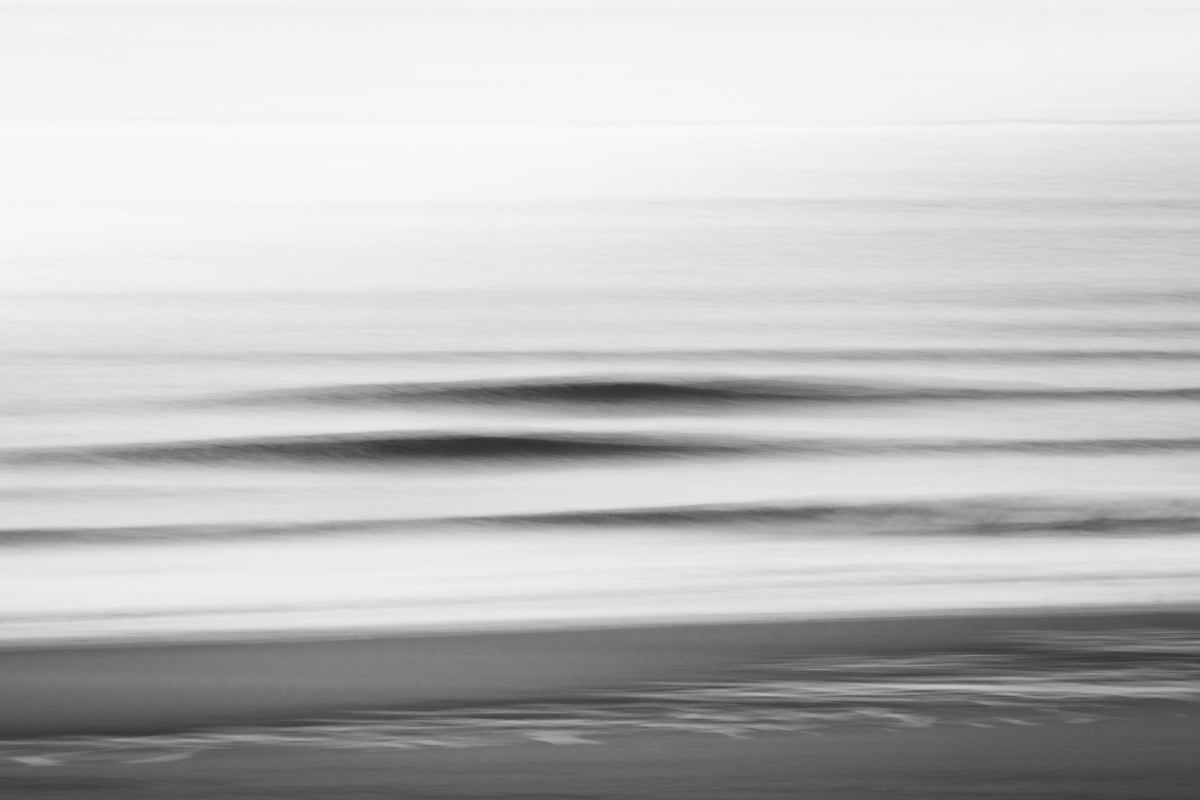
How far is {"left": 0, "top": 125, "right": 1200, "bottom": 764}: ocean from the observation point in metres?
1.95

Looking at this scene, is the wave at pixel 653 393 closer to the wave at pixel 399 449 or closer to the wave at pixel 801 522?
the wave at pixel 399 449

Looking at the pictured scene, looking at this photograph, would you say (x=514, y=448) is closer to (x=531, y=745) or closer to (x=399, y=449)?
(x=399, y=449)

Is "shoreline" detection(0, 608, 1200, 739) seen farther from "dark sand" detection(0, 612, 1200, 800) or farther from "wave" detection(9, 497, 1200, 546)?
"wave" detection(9, 497, 1200, 546)

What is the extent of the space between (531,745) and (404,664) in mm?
290

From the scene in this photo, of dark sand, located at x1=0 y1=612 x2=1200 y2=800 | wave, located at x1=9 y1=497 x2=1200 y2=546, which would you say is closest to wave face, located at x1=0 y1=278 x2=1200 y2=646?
wave, located at x1=9 y1=497 x2=1200 y2=546

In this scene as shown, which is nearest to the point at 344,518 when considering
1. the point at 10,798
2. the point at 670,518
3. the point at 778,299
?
the point at 670,518

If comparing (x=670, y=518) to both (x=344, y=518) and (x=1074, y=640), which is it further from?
(x=1074, y=640)


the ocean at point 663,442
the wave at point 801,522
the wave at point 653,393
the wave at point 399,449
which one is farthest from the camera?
the wave at point 653,393

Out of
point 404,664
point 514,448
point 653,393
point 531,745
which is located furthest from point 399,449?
point 531,745

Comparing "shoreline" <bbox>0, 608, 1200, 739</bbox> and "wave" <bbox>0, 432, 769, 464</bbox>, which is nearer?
"shoreline" <bbox>0, 608, 1200, 739</bbox>

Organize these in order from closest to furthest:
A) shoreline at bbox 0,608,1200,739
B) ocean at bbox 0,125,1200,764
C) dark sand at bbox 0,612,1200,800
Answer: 1. dark sand at bbox 0,612,1200,800
2. shoreline at bbox 0,608,1200,739
3. ocean at bbox 0,125,1200,764

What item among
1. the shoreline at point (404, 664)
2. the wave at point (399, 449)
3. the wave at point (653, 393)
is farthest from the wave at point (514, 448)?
the shoreline at point (404, 664)

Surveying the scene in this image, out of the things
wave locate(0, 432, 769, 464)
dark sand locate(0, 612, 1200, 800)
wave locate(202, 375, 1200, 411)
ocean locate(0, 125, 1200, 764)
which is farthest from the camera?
wave locate(202, 375, 1200, 411)

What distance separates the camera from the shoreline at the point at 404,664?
66.6 inches
